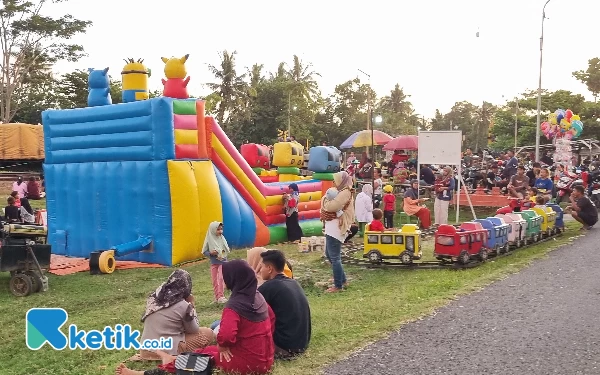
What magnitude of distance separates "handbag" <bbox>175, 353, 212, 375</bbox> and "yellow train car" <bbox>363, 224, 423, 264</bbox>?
5582mm

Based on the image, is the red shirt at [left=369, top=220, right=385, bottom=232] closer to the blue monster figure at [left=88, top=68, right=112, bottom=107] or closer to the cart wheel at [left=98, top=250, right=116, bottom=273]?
the cart wheel at [left=98, top=250, right=116, bottom=273]

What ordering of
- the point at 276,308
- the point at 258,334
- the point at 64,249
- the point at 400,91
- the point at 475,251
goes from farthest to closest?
the point at 400,91 < the point at 64,249 < the point at 475,251 < the point at 276,308 < the point at 258,334

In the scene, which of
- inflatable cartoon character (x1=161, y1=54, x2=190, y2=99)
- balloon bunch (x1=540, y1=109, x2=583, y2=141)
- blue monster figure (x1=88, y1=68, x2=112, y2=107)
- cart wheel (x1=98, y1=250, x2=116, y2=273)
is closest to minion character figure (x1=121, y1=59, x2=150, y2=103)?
blue monster figure (x1=88, y1=68, x2=112, y2=107)

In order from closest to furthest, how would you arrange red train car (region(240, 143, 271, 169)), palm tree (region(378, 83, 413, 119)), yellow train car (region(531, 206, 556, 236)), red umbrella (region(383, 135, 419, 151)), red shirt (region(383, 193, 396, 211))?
1. yellow train car (region(531, 206, 556, 236))
2. red shirt (region(383, 193, 396, 211))
3. red train car (region(240, 143, 271, 169))
4. red umbrella (region(383, 135, 419, 151))
5. palm tree (region(378, 83, 413, 119))

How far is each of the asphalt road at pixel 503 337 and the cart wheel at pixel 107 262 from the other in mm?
6013

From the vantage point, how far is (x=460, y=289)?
7.55 meters

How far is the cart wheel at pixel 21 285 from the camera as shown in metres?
8.27

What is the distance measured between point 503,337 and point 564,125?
20.2m

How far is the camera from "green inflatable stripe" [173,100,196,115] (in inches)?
424

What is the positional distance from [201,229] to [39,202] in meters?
12.5

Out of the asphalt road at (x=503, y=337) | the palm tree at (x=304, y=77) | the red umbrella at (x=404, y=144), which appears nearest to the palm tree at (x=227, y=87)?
the palm tree at (x=304, y=77)

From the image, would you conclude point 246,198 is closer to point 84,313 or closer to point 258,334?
point 84,313

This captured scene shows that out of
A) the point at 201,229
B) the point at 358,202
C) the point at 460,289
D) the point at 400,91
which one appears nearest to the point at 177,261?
the point at 201,229

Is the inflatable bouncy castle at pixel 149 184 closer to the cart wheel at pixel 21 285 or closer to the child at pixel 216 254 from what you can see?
the cart wheel at pixel 21 285
